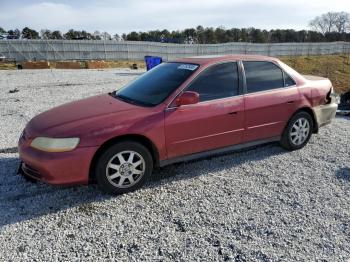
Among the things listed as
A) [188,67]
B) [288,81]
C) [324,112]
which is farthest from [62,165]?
[324,112]

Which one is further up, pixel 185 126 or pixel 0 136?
pixel 185 126

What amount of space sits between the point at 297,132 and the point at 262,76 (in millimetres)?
1122

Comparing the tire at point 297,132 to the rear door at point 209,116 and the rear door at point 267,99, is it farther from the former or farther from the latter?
the rear door at point 209,116

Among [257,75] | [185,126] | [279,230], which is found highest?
[257,75]

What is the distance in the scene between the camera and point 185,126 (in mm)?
4152

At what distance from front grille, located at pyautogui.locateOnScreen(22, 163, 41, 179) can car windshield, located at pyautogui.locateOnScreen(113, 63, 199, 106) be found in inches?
57.8

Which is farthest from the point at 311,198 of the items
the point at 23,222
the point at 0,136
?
the point at 0,136

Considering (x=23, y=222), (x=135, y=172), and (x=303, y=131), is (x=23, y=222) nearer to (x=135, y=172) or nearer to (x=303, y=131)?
(x=135, y=172)

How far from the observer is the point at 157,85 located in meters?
4.49

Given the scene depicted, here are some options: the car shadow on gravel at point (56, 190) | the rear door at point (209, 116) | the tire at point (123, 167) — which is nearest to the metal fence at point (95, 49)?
the car shadow on gravel at point (56, 190)

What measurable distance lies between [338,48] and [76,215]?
75473mm

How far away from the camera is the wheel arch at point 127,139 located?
12.3 feet

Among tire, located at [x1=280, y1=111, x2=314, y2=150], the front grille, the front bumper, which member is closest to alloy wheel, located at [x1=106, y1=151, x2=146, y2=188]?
the front bumper

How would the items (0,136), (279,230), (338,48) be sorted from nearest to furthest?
(279,230) → (0,136) → (338,48)
